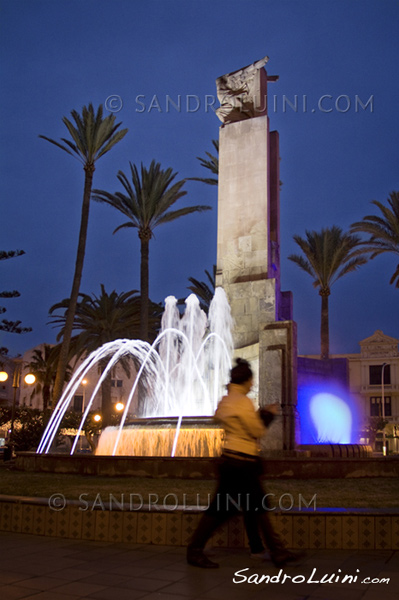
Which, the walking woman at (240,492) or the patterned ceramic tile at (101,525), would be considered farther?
the patterned ceramic tile at (101,525)

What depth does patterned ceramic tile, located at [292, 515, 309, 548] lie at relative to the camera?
511 centimetres

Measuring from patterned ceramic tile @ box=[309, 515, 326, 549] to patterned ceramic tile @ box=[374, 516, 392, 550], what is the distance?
17.4 inches

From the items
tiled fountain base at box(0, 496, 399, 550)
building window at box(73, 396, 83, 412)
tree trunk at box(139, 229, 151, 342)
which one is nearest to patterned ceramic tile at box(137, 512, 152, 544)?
tiled fountain base at box(0, 496, 399, 550)

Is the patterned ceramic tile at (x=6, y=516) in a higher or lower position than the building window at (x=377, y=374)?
lower

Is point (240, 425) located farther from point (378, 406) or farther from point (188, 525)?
point (378, 406)

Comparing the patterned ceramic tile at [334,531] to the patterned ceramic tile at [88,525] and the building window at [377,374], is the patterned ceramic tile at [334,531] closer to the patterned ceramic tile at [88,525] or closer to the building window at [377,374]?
the patterned ceramic tile at [88,525]

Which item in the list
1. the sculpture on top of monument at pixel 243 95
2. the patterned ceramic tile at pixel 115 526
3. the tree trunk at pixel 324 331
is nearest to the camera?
the patterned ceramic tile at pixel 115 526

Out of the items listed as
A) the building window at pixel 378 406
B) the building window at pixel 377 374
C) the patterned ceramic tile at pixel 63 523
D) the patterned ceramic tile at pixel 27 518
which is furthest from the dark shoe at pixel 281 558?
the building window at pixel 378 406

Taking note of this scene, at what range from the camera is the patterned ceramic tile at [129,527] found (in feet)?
17.7

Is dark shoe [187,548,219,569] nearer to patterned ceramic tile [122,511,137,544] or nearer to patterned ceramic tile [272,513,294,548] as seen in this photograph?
patterned ceramic tile [272,513,294,548]

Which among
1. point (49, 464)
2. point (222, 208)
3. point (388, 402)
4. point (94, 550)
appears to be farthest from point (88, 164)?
point (388, 402)

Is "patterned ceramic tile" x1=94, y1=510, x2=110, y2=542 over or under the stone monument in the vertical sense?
under

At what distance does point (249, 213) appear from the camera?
1631cm

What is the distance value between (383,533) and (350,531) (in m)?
0.27
